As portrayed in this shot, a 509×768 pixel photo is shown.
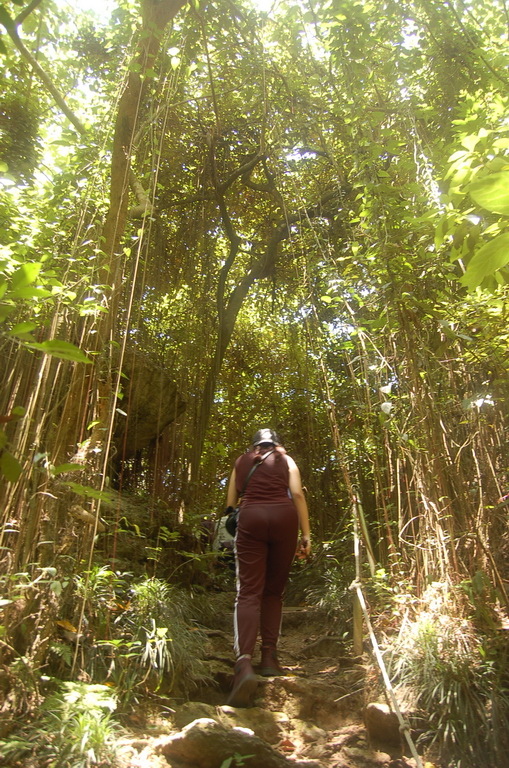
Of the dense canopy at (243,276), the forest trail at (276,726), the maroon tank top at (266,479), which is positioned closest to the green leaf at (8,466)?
the dense canopy at (243,276)

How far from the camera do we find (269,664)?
232cm

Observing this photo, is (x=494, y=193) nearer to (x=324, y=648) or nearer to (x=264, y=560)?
(x=264, y=560)

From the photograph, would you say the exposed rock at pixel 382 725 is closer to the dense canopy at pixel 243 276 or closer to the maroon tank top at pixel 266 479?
the dense canopy at pixel 243 276

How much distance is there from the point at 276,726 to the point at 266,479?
0.98m

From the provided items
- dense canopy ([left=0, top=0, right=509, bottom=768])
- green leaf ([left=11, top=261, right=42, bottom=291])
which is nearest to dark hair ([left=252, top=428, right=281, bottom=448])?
dense canopy ([left=0, top=0, right=509, bottom=768])

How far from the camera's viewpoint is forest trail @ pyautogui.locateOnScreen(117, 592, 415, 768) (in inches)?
59.8

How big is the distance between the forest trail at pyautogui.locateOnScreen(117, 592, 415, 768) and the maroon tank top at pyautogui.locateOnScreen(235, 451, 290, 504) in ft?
2.44

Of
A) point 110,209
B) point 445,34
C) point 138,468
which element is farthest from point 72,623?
point 445,34

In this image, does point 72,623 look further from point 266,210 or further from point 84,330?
point 266,210

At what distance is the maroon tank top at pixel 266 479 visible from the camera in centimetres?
242

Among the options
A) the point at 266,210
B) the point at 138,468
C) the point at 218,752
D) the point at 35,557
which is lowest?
the point at 218,752

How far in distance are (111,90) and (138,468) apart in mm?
2925

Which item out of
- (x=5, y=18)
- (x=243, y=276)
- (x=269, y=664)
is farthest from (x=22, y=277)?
(x=243, y=276)

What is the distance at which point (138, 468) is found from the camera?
4.61 metres
